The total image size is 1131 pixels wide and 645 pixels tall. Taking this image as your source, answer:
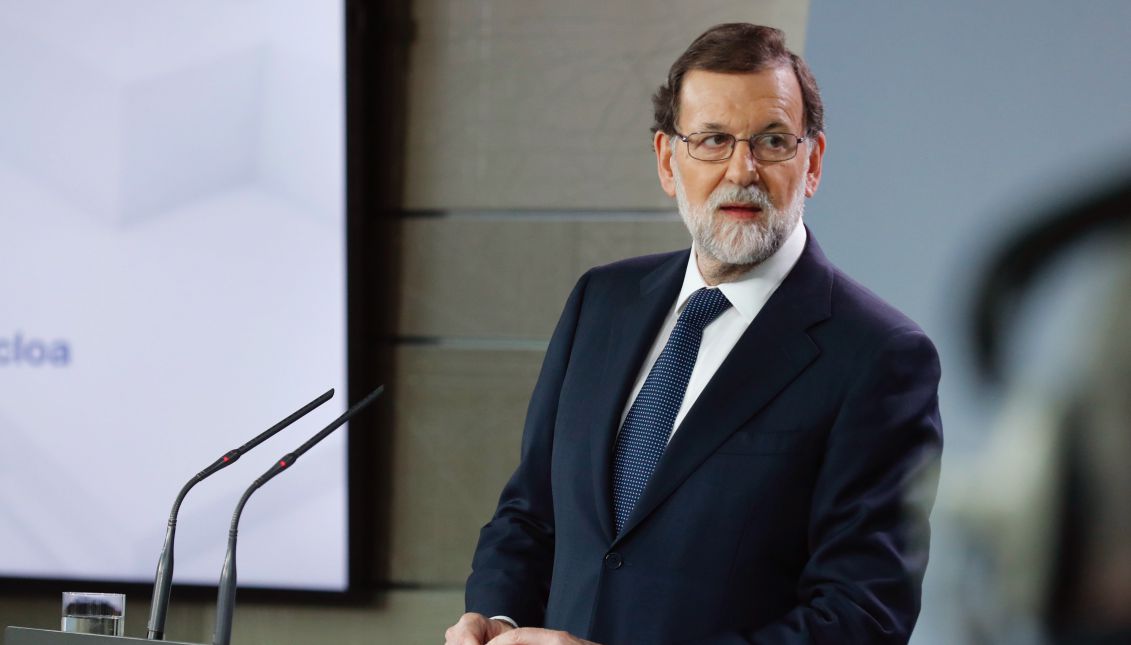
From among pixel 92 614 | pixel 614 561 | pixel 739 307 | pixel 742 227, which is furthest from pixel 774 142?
pixel 92 614

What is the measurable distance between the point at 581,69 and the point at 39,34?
4.52 feet

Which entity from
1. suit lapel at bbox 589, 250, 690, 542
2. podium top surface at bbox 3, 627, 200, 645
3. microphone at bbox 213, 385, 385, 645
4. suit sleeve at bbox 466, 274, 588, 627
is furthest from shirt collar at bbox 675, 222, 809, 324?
podium top surface at bbox 3, 627, 200, 645

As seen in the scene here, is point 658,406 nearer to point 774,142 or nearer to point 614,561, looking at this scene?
point 614,561

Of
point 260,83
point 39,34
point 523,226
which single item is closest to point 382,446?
point 523,226

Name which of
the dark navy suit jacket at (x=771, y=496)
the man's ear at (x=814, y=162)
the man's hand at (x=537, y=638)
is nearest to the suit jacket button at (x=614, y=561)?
the dark navy suit jacket at (x=771, y=496)

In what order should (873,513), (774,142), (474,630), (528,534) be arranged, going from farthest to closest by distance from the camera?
(528,534) → (774,142) → (474,630) → (873,513)

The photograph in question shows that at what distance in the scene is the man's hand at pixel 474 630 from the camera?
164 centimetres

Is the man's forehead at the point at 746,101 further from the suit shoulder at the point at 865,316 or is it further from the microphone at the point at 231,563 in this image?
the microphone at the point at 231,563

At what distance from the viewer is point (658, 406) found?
1.75 meters

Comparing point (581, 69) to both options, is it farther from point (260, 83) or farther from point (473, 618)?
point (473, 618)

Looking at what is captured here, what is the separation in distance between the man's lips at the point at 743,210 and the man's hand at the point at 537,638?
2.11 feet

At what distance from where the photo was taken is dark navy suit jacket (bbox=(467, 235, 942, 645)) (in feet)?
5.11

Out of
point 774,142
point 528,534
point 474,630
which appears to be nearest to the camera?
point 474,630

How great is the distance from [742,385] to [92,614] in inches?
37.8
